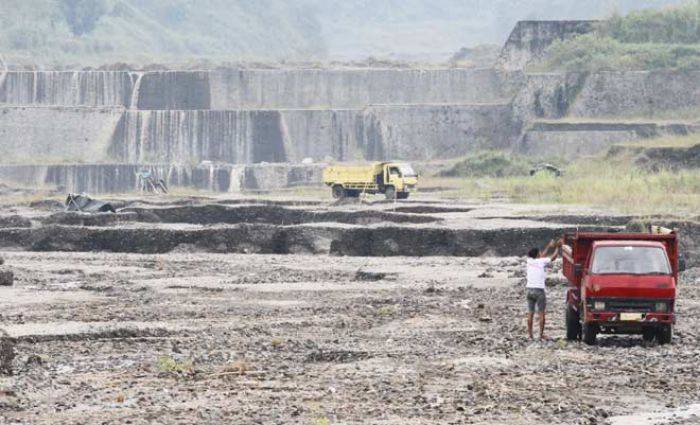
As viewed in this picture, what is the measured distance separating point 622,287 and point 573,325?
3.58ft

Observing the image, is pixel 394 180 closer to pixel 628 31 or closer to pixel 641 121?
pixel 641 121

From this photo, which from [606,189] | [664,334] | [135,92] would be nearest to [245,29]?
[135,92]

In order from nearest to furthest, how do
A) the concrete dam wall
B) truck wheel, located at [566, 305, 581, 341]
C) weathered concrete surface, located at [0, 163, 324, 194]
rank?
truck wheel, located at [566, 305, 581, 341] < weathered concrete surface, located at [0, 163, 324, 194] < the concrete dam wall

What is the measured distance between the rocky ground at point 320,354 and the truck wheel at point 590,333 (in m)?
0.18

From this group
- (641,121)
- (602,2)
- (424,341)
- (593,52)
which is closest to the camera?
(424,341)

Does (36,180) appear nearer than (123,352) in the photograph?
No

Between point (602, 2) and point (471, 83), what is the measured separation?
94.3 meters

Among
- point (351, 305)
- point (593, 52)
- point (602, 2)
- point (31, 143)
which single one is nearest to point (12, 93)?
point (31, 143)

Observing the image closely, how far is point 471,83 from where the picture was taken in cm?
8269

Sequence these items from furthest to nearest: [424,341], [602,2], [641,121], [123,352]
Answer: [602,2]
[641,121]
[424,341]
[123,352]

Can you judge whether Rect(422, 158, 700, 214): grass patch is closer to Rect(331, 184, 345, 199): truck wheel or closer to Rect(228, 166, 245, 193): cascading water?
Rect(331, 184, 345, 199): truck wheel

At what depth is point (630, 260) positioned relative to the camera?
19.9 m

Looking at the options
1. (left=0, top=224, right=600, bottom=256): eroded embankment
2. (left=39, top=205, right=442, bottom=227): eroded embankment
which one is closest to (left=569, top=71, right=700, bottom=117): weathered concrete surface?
(left=39, top=205, right=442, bottom=227): eroded embankment

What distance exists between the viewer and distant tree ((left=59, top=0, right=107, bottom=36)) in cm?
14300
